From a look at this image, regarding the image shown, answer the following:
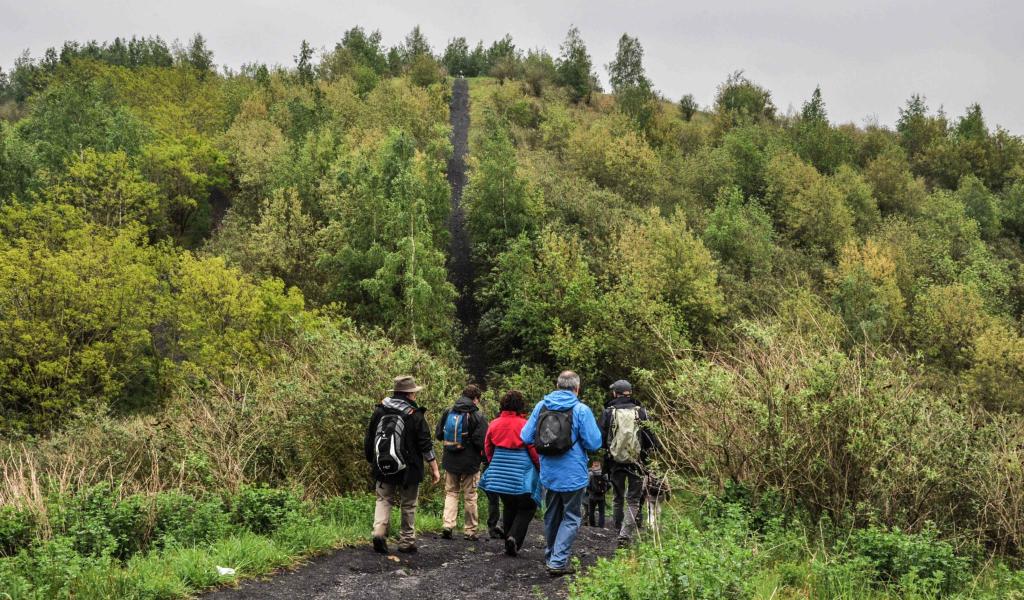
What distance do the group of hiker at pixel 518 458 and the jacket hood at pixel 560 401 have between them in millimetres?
11

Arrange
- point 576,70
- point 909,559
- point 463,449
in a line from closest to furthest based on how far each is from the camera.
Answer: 1. point 909,559
2. point 463,449
3. point 576,70

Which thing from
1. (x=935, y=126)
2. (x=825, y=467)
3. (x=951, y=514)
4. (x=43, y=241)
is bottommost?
(x=951, y=514)

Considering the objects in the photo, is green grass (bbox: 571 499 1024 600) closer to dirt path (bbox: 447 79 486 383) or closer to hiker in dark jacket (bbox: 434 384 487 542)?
hiker in dark jacket (bbox: 434 384 487 542)

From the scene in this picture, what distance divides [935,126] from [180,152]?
88320mm

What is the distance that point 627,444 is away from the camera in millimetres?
9164

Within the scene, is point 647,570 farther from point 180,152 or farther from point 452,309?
point 180,152

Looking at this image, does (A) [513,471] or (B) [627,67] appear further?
(B) [627,67]

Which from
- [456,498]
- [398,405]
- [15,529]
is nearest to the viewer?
[15,529]

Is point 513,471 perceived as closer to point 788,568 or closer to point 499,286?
point 788,568

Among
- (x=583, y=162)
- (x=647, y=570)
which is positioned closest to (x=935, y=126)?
(x=583, y=162)

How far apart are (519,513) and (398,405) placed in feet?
6.56

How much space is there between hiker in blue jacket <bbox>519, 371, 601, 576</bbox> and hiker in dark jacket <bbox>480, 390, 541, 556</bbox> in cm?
84

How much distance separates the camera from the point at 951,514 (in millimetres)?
8141

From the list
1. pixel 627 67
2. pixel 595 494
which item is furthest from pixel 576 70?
pixel 595 494
